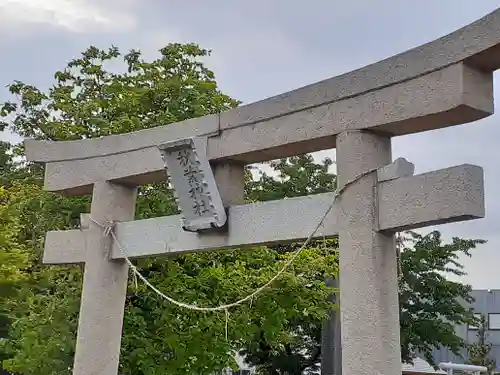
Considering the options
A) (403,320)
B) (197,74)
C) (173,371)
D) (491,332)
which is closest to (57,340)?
(173,371)

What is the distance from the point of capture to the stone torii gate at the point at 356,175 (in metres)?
3.59

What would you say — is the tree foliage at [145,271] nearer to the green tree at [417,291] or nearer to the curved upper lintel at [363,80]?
the curved upper lintel at [363,80]

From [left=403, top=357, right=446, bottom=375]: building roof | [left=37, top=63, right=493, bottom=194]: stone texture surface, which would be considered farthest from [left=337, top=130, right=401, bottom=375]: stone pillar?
[left=403, top=357, right=446, bottom=375]: building roof

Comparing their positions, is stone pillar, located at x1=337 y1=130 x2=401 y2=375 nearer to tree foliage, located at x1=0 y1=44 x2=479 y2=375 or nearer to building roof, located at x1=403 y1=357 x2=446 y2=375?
tree foliage, located at x1=0 y1=44 x2=479 y2=375

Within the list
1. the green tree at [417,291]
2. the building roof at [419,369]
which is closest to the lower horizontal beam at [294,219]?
the green tree at [417,291]

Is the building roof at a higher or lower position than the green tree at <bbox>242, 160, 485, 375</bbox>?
lower

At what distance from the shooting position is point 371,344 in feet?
12.1

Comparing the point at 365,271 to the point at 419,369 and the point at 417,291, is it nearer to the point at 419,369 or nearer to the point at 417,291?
the point at 417,291

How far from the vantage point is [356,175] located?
13.0ft

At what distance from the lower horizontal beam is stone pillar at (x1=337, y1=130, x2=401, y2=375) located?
10 cm

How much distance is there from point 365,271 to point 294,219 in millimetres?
691

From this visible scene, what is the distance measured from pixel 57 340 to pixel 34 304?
0.82 metres

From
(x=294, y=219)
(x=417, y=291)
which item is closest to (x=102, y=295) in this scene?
(x=294, y=219)

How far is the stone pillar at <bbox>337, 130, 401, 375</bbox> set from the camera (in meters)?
3.71
